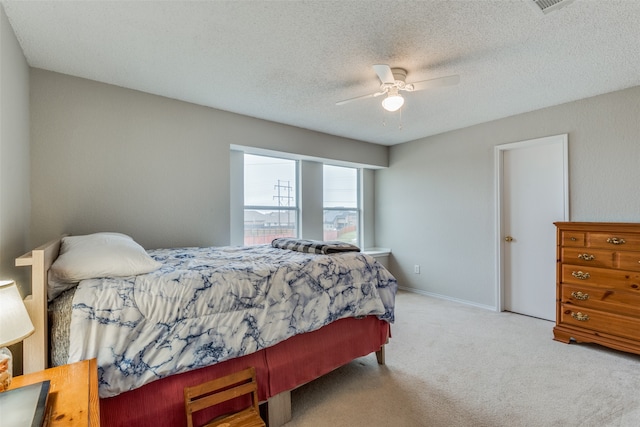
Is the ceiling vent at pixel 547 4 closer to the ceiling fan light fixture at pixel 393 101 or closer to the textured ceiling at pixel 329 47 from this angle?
the textured ceiling at pixel 329 47

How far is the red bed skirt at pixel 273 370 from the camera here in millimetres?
1496

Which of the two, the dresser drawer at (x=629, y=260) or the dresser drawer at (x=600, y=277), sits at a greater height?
the dresser drawer at (x=629, y=260)

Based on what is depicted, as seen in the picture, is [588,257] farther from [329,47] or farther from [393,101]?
[329,47]

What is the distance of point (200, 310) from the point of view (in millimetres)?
1653

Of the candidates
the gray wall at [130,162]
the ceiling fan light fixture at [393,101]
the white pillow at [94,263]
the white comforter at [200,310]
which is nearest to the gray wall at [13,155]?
the gray wall at [130,162]

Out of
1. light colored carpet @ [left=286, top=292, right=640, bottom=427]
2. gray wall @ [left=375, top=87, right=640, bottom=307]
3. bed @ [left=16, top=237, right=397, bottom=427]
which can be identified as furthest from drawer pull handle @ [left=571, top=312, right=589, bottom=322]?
bed @ [left=16, top=237, right=397, bottom=427]

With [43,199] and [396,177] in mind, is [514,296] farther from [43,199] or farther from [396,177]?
[43,199]

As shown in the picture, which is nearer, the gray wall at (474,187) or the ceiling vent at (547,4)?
the ceiling vent at (547,4)

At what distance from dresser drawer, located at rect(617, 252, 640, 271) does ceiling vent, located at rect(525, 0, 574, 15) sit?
7.11 ft

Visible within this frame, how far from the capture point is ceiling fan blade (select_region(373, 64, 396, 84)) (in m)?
2.07

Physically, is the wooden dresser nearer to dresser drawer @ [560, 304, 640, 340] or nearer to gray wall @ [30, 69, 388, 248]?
dresser drawer @ [560, 304, 640, 340]

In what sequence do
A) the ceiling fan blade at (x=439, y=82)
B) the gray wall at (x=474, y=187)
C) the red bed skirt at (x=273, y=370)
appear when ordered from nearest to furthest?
the red bed skirt at (x=273, y=370) < the ceiling fan blade at (x=439, y=82) < the gray wall at (x=474, y=187)

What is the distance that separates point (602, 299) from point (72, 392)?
3753mm

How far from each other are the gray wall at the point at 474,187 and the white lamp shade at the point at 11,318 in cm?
431
